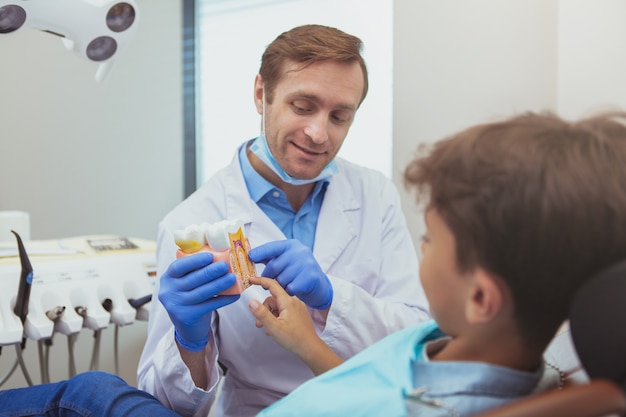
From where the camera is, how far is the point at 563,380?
84 centimetres

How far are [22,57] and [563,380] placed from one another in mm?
2529

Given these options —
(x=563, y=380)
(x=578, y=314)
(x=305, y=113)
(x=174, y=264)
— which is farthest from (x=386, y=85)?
(x=578, y=314)

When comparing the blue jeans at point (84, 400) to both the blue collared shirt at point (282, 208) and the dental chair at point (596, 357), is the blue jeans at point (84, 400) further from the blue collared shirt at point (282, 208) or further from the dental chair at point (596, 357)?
the dental chair at point (596, 357)

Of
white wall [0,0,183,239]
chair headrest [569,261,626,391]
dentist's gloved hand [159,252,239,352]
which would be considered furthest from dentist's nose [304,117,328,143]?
white wall [0,0,183,239]

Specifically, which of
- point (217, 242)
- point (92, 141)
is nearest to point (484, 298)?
point (217, 242)

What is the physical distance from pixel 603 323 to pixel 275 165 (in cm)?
97

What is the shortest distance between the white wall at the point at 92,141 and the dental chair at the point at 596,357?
7.33 feet

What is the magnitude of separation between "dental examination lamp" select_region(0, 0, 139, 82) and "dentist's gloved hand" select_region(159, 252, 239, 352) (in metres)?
0.69

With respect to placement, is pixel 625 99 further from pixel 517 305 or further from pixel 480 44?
pixel 517 305

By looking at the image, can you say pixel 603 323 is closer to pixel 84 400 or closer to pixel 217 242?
pixel 217 242

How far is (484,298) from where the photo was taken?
0.71m

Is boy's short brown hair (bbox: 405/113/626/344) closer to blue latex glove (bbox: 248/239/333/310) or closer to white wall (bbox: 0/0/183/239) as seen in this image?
blue latex glove (bbox: 248/239/333/310)

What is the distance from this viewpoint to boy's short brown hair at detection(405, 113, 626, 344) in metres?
0.63

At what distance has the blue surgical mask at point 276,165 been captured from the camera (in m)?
1.44
